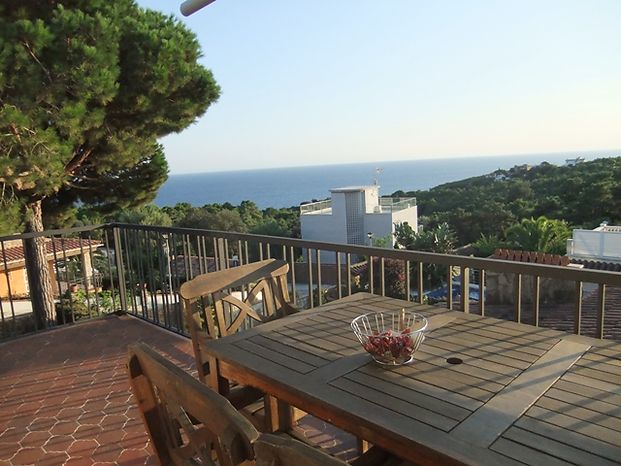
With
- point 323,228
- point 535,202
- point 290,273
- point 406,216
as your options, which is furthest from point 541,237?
point 290,273

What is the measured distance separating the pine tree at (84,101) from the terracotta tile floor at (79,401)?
2.21 metres

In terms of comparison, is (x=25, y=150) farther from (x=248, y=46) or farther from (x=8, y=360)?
(x=248, y=46)

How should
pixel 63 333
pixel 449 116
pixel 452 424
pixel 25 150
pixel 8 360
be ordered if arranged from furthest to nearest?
pixel 449 116 → pixel 25 150 → pixel 63 333 → pixel 8 360 → pixel 452 424

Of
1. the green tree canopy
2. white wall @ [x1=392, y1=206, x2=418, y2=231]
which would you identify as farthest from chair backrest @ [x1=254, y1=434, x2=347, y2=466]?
white wall @ [x1=392, y1=206, x2=418, y2=231]

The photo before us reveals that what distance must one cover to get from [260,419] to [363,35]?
10.1 m

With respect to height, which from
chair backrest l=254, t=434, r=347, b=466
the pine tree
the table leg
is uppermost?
the pine tree

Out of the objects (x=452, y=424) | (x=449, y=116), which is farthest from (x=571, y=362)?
(x=449, y=116)

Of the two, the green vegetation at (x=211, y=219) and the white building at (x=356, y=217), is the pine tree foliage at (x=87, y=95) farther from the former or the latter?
the white building at (x=356, y=217)

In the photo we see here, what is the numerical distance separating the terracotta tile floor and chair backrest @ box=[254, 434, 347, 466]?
1.86 metres

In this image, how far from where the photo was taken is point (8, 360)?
412cm

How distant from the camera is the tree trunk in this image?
6684mm

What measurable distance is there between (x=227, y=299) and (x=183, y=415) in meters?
1.35

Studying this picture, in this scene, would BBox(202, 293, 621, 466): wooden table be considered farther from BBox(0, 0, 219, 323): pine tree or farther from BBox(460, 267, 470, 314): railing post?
BBox(0, 0, 219, 323): pine tree

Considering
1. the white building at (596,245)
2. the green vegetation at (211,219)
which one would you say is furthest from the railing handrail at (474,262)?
the green vegetation at (211,219)
